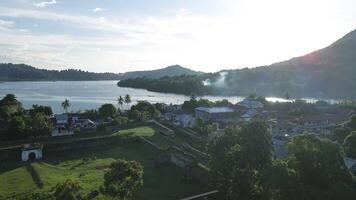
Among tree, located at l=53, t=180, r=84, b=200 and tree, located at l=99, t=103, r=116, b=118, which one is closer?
tree, located at l=53, t=180, r=84, b=200

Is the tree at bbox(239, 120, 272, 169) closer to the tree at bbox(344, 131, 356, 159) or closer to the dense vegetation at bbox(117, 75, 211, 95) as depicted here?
the tree at bbox(344, 131, 356, 159)

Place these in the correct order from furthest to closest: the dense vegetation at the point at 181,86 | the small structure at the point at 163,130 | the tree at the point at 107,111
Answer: the dense vegetation at the point at 181,86 → the tree at the point at 107,111 → the small structure at the point at 163,130

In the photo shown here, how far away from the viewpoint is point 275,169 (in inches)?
680

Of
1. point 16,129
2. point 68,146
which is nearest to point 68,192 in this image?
point 68,146

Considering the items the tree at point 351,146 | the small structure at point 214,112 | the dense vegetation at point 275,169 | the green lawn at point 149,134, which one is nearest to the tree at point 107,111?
the small structure at point 214,112

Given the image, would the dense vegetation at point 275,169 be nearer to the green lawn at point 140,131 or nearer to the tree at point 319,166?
the tree at point 319,166

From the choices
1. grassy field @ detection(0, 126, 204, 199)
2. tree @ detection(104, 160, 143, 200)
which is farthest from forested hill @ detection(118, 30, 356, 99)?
tree @ detection(104, 160, 143, 200)

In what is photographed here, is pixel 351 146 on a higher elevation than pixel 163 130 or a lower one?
higher

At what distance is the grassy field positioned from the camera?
2451 cm

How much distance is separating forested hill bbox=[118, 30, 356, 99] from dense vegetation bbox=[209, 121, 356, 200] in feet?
365

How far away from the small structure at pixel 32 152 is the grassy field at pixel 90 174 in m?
1.13

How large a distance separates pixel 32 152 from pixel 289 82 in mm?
128096

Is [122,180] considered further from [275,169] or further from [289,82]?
[289,82]

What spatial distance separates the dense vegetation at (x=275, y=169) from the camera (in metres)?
16.8
